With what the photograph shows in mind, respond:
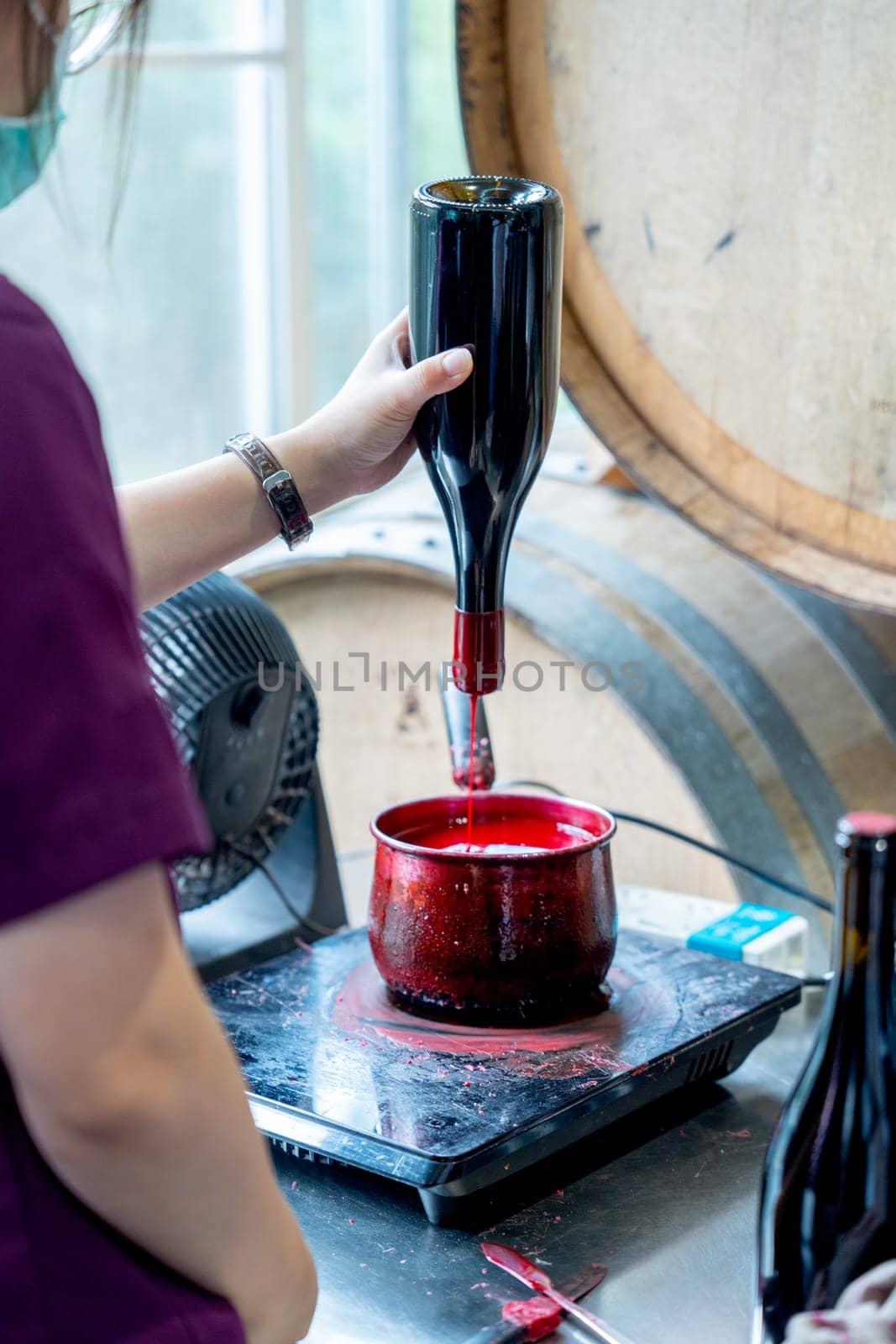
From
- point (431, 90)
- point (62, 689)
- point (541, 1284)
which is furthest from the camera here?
point (431, 90)

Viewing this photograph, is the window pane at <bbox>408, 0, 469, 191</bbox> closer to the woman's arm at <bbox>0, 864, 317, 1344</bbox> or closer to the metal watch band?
the metal watch band

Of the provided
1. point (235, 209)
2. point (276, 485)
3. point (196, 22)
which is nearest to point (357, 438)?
point (276, 485)

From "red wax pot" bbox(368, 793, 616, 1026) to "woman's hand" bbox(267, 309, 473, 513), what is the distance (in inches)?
10.7

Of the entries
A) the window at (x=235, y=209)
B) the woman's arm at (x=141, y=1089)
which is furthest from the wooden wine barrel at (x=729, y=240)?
the window at (x=235, y=209)

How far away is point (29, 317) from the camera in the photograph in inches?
22.1

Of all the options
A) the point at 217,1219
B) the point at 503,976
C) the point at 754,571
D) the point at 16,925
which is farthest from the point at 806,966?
the point at 16,925

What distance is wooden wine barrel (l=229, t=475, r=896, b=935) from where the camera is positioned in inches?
52.1

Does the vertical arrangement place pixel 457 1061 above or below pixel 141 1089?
below

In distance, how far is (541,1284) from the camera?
79cm

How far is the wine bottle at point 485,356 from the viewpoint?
88 centimetres

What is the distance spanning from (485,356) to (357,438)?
162mm

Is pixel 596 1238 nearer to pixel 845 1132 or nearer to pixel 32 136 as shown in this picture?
pixel 845 1132

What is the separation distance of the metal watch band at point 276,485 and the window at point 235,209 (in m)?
1.89

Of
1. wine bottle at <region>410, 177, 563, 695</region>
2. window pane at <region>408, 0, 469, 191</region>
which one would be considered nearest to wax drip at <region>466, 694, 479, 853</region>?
wine bottle at <region>410, 177, 563, 695</region>
